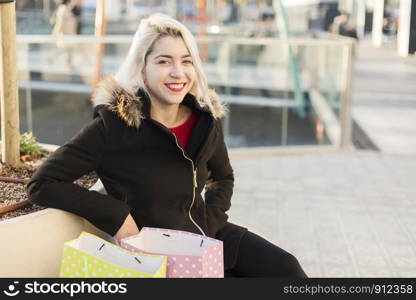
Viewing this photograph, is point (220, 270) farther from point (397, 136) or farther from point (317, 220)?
point (397, 136)

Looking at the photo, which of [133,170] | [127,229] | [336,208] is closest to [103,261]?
[127,229]

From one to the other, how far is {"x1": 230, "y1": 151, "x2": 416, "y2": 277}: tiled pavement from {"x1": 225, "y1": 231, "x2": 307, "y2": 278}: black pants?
708 mm

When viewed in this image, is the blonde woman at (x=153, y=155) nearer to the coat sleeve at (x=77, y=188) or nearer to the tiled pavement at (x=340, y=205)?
the coat sleeve at (x=77, y=188)

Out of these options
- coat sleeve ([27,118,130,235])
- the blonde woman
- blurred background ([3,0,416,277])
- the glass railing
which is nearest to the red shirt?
the blonde woman

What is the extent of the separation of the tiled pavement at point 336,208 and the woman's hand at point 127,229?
3.76 ft

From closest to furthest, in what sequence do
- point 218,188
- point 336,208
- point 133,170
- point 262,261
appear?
point 133,170 < point 262,261 < point 218,188 < point 336,208

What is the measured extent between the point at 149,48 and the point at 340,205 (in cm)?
356

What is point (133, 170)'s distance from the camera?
2.78 metres

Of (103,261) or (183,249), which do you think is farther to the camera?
(183,249)

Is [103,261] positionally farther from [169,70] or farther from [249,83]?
[249,83]

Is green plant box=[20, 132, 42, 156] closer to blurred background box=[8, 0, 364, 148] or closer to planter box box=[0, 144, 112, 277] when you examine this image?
planter box box=[0, 144, 112, 277]

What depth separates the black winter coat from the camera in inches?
104

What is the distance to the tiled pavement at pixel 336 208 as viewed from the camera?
15.6ft

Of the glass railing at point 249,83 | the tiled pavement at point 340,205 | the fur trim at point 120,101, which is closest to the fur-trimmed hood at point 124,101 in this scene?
the fur trim at point 120,101
